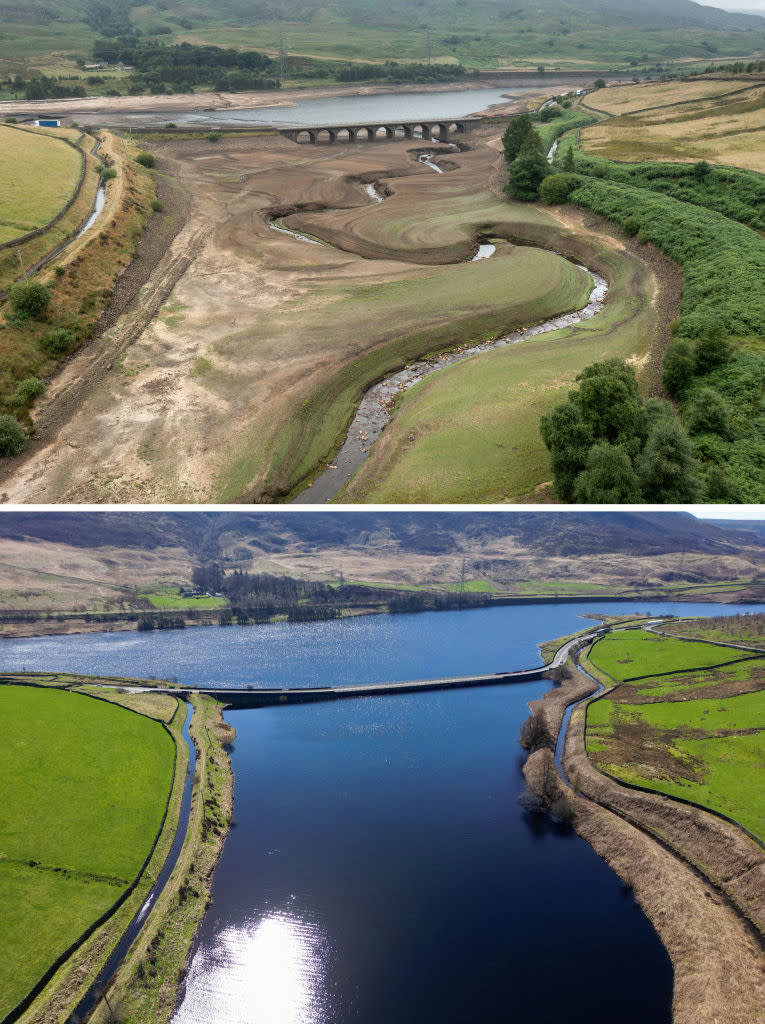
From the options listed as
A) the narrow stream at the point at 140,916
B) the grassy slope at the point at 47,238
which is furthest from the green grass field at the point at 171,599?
the grassy slope at the point at 47,238

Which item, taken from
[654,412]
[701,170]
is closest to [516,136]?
[701,170]

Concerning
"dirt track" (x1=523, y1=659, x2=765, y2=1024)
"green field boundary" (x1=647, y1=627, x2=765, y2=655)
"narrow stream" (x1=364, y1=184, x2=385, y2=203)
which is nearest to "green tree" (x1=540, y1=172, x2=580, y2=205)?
"narrow stream" (x1=364, y1=184, x2=385, y2=203)

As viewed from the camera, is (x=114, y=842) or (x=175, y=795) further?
(x=175, y=795)

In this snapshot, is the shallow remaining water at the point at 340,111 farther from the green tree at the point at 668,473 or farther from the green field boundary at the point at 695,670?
the green field boundary at the point at 695,670

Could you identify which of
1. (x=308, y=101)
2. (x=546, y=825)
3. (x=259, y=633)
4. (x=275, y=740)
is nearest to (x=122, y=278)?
(x=259, y=633)

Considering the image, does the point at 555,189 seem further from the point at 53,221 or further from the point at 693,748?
the point at 693,748

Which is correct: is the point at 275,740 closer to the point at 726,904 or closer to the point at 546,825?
the point at 546,825
